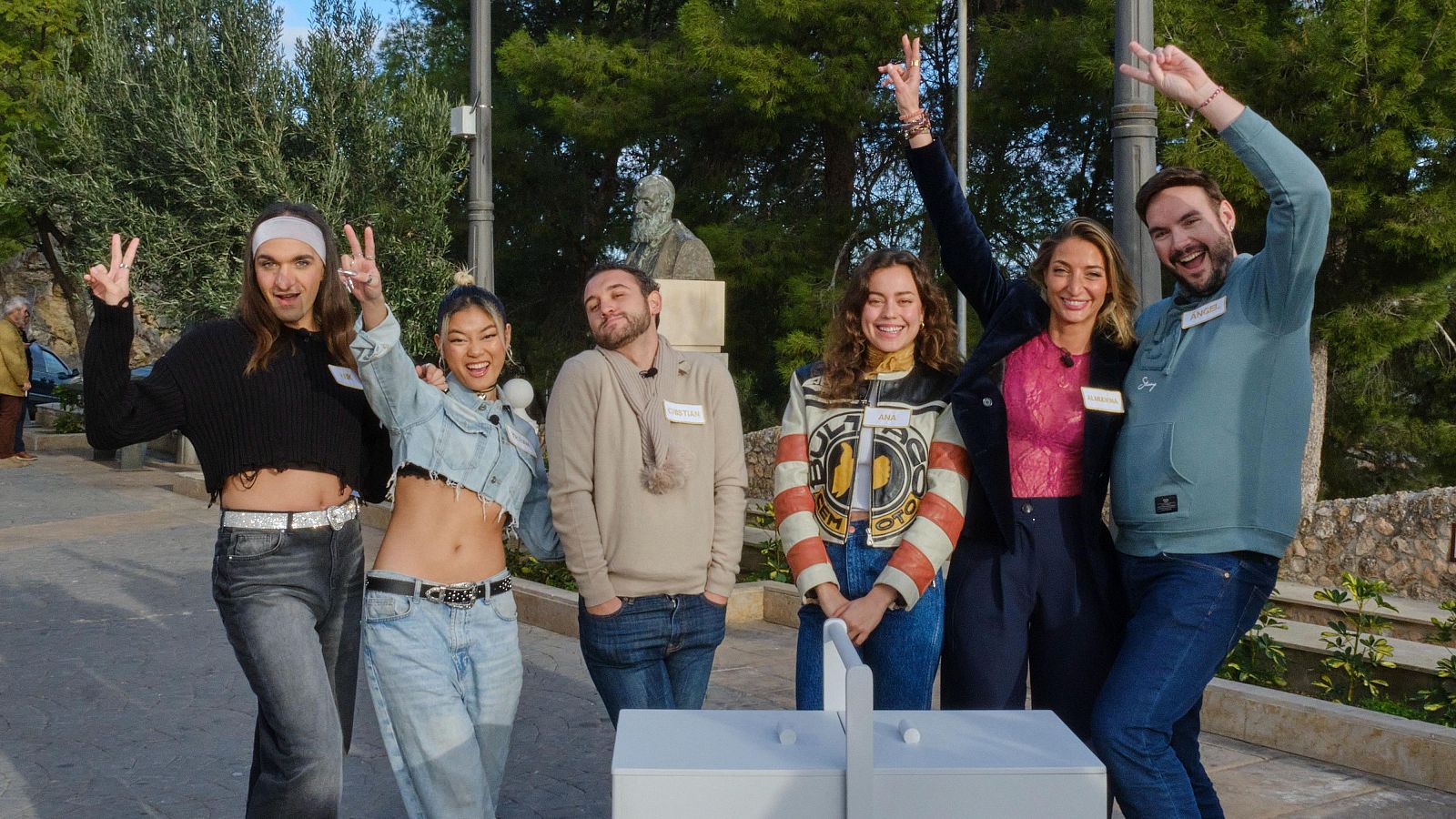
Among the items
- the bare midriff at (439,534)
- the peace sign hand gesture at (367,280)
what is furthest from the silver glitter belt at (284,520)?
the peace sign hand gesture at (367,280)

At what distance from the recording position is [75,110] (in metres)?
16.4

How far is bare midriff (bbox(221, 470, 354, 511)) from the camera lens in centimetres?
314

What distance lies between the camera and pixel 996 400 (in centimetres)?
318

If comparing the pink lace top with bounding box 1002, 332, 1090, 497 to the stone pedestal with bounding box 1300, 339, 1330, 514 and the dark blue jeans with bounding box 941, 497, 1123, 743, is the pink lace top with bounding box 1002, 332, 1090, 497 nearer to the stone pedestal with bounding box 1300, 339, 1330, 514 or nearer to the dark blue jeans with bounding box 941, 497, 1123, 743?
the dark blue jeans with bounding box 941, 497, 1123, 743

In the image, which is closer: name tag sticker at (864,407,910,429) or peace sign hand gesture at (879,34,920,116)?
name tag sticker at (864,407,910,429)

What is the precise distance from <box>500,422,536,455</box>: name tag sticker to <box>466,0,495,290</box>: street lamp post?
21.2ft

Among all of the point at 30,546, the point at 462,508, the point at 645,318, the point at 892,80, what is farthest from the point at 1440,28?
the point at 30,546

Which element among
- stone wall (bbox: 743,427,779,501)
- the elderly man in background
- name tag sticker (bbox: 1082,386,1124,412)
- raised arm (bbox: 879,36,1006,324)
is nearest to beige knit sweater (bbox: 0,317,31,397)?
the elderly man in background

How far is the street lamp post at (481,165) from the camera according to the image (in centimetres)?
997

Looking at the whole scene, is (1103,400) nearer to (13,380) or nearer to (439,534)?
(439,534)

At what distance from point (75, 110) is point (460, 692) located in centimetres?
1595

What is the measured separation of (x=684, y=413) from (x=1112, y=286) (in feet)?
3.85

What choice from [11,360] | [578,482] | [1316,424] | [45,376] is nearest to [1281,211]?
[578,482]

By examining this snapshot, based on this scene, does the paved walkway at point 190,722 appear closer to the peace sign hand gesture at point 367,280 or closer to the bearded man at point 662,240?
the peace sign hand gesture at point 367,280
